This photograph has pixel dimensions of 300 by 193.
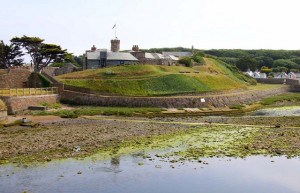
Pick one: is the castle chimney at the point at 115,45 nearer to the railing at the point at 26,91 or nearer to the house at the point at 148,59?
the house at the point at 148,59

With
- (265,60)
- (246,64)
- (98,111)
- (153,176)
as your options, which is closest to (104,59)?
(98,111)

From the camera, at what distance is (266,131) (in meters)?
40.7

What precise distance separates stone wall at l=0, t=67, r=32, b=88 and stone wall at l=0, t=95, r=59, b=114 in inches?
310

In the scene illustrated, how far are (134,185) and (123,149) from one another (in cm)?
861

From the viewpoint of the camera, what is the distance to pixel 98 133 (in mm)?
38281

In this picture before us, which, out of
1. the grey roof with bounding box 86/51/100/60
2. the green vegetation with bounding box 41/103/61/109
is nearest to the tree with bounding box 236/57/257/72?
the grey roof with bounding box 86/51/100/60

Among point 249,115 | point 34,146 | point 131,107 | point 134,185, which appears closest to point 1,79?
point 131,107

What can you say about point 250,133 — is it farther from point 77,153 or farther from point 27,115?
point 27,115

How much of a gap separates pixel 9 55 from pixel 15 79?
24.5 m

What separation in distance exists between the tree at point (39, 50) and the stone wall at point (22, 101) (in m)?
20.8

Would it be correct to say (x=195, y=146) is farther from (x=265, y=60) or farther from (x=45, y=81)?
(x=265, y=60)

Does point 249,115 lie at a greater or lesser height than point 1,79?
lesser

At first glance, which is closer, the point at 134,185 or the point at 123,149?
the point at 134,185

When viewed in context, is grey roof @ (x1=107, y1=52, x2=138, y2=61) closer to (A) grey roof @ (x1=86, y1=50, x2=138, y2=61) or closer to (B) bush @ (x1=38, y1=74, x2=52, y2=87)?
(A) grey roof @ (x1=86, y1=50, x2=138, y2=61)
